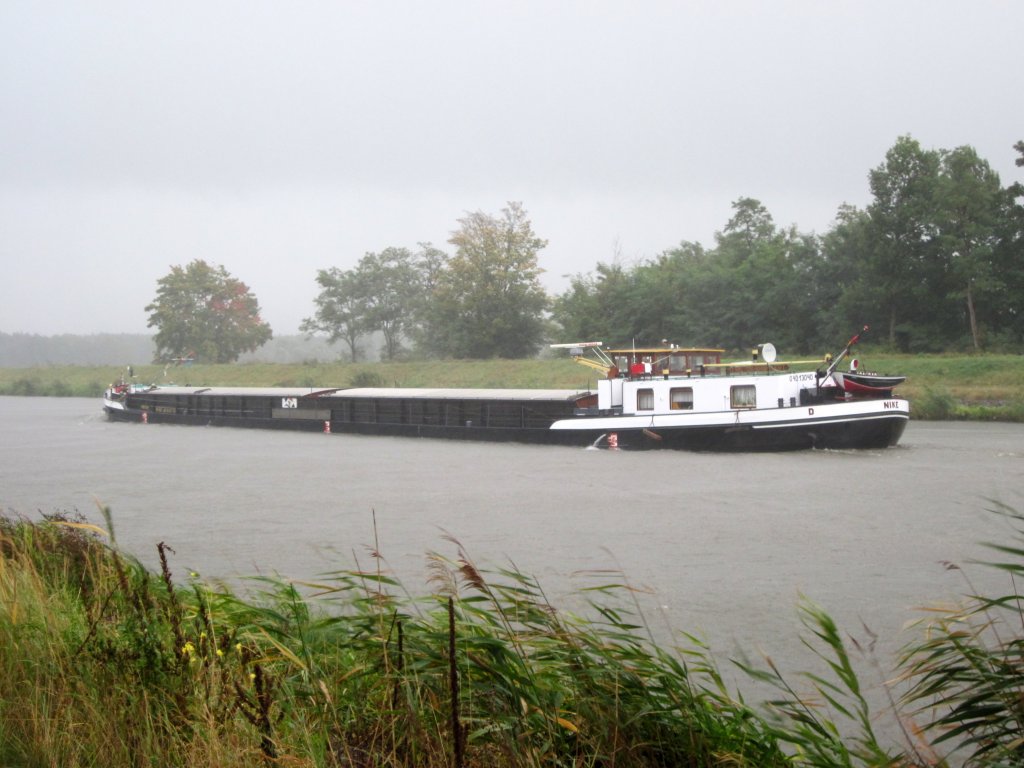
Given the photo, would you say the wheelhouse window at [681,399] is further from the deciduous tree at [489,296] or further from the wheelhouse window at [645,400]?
the deciduous tree at [489,296]

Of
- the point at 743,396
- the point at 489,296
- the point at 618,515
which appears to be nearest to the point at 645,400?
the point at 743,396

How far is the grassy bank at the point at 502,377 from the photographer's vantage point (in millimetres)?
32688

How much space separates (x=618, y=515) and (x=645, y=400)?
10.8 metres

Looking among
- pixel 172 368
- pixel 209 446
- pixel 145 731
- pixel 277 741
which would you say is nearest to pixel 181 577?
pixel 145 731

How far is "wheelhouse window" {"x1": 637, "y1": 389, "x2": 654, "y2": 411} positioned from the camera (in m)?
26.2

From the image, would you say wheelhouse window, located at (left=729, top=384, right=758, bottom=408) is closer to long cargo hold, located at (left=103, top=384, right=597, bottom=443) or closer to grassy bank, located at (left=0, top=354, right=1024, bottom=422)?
long cargo hold, located at (left=103, top=384, right=597, bottom=443)

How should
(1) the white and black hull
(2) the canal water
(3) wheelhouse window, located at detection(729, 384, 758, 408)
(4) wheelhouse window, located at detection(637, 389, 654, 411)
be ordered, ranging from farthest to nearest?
1. (4) wheelhouse window, located at detection(637, 389, 654, 411)
2. (3) wheelhouse window, located at detection(729, 384, 758, 408)
3. (1) the white and black hull
4. (2) the canal water

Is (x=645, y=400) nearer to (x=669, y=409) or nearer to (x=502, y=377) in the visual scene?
(x=669, y=409)

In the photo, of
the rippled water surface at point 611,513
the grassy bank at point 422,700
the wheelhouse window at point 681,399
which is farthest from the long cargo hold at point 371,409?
the grassy bank at point 422,700

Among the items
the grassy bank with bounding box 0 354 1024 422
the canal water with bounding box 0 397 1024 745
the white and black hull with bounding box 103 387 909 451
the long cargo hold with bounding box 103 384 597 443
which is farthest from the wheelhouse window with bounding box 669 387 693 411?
the grassy bank with bounding box 0 354 1024 422

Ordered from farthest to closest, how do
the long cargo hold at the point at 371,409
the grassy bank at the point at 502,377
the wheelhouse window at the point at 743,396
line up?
1. the grassy bank at the point at 502,377
2. the long cargo hold at the point at 371,409
3. the wheelhouse window at the point at 743,396

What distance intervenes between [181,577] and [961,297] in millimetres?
33693

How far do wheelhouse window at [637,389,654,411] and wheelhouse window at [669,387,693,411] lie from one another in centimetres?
57

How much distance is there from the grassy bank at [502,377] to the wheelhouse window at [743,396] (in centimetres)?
1071
